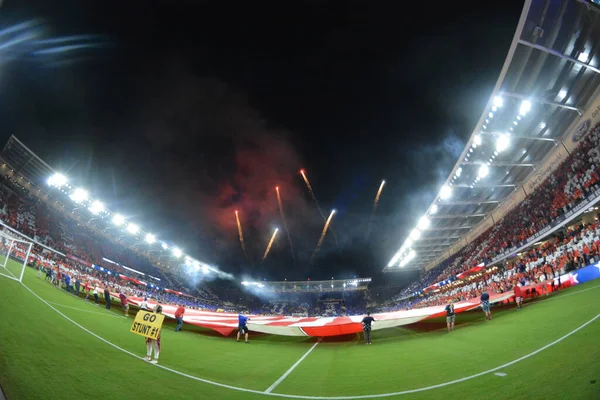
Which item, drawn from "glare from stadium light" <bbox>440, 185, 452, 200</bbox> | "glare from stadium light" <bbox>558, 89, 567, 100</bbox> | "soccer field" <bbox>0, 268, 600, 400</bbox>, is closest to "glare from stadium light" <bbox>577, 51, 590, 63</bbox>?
"glare from stadium light" <bbox>558, 89, 567, 100</bbox>

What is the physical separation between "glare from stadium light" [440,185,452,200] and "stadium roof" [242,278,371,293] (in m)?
41.9

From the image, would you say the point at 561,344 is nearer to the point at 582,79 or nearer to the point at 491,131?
the point at 491,131

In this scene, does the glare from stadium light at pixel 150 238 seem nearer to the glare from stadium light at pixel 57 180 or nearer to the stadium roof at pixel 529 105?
the glare from stadium light at pixel 57 180

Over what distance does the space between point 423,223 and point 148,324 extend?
38704 millimetres

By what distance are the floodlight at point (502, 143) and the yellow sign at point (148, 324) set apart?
30.8 m

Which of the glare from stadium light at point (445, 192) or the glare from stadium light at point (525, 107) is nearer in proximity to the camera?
the glare from stadium light at point (525, 107)

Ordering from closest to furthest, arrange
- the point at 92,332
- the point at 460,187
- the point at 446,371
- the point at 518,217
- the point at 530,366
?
the point at 530,366
the point at 446,371
the point at 92,332
the point at 518,217
the point at 460,187

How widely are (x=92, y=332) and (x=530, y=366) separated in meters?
12.7

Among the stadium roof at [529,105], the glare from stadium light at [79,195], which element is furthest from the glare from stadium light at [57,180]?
the stadium roof at [529,105]

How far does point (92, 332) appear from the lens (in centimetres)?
890

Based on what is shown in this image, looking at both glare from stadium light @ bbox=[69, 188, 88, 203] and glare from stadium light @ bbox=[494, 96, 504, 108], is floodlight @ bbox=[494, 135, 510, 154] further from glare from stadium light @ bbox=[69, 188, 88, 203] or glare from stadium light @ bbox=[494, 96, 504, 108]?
glare from stadium light @ bbox=[69, 188, 88, 203]

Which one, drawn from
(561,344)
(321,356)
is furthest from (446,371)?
(321,356)

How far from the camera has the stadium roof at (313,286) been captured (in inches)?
2734

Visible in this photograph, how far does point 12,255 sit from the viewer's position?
56.8ft
